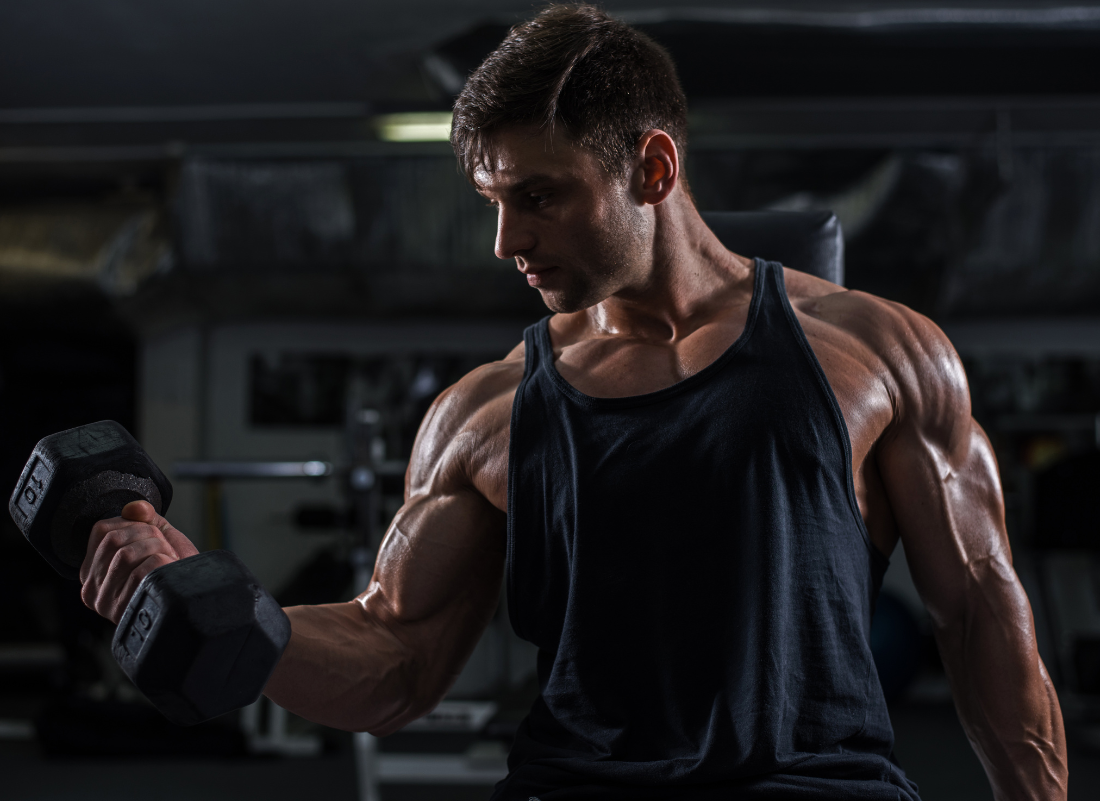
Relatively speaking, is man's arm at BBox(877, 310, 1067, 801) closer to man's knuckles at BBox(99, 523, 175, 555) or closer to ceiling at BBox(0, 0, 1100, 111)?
man's knuckles at BBox(99, 523, 175, 555)

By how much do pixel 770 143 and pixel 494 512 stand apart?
315 centimetres

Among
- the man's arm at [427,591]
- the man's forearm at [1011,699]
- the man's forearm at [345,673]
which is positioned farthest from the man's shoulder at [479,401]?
the man's forearm at [1011,699]

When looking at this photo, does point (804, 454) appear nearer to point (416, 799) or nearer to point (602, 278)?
point (602, 278)

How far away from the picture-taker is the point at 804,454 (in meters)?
1.01

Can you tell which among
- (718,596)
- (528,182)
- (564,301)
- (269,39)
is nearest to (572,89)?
(528,182)

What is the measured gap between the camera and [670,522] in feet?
3.36

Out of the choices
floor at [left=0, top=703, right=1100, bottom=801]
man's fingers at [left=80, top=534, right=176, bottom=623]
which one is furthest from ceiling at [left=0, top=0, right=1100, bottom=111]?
floor at [left=0, top=703, right=1100, bottom=801]

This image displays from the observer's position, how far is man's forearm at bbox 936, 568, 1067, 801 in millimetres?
1054

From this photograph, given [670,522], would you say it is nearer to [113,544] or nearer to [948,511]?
[948,511]

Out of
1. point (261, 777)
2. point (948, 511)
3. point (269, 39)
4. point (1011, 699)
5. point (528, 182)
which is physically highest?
point (269, 39)

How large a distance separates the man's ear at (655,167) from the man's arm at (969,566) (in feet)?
1.11

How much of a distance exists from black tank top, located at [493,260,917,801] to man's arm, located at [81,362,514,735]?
0.13 m

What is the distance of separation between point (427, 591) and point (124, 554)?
1.22 ft

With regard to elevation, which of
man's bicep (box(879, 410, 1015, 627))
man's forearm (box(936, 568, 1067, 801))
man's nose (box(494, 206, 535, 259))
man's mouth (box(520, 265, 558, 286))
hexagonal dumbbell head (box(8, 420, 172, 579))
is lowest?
man's forearm (box(936, 568, 1067, 801))
